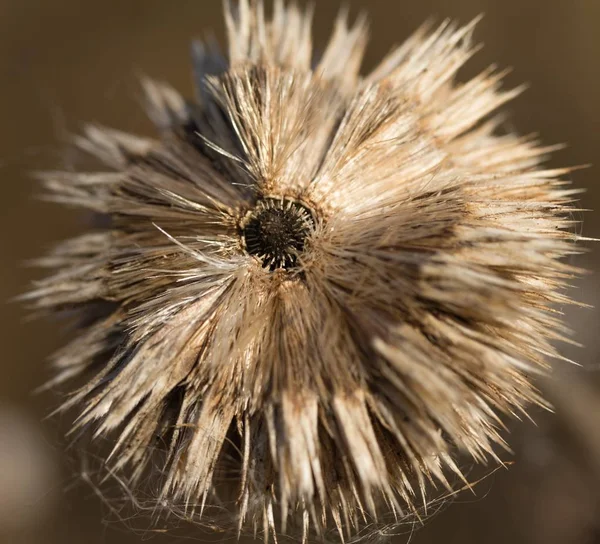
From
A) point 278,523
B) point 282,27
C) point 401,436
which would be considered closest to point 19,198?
point 282,27

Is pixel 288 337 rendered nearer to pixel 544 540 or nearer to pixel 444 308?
pixel 444 308

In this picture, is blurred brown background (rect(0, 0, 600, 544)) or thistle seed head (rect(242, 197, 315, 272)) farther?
blurred brown background (rect(0, 0, 600, 544))

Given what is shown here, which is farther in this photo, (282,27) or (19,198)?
(19,198)

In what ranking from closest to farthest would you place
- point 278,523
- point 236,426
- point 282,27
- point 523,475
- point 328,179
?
point 236,426 < point 328,179 < point 282,27 < point 278,523 < point 523,475

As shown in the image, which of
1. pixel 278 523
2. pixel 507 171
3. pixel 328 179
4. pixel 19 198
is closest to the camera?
pixel 328 179

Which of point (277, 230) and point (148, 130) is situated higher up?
point (148, 130)

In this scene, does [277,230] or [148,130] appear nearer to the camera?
[277,230]

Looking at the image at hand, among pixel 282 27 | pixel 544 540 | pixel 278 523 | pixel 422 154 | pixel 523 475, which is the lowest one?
pixel 544 540

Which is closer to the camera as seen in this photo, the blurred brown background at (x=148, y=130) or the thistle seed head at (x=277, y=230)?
the thistle seed head at (x=277, y=230)
